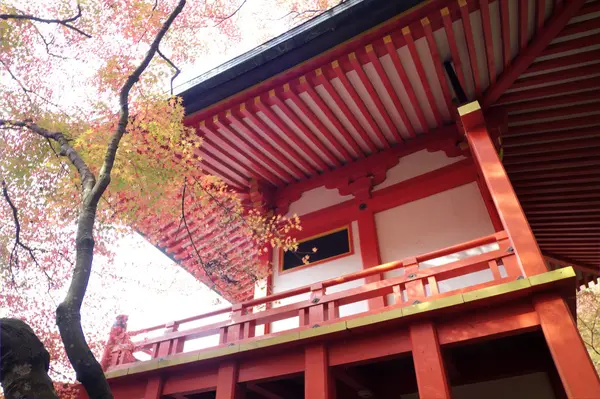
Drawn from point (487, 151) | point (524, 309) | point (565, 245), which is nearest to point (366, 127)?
point (487, 151)

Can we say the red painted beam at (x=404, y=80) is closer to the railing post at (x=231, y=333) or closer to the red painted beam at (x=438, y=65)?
the red painted beam at (x=438, y=65)

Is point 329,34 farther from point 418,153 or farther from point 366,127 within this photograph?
point 418,153

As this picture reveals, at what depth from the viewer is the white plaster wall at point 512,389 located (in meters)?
5.50

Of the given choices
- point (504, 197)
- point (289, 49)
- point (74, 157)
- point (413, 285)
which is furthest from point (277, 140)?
point (504, 197)

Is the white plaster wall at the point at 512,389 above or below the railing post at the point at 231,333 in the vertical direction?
below

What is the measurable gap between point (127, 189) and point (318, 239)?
3.72m

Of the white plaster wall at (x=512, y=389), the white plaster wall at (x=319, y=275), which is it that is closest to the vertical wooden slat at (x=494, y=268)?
the white plaster wall at (x=512, y=389)

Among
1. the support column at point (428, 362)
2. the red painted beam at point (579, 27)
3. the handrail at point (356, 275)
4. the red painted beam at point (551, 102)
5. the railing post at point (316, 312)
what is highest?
the red painted beam at point (579, 27)

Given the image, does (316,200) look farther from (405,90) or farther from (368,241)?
(405,90)

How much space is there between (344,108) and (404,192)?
193cm

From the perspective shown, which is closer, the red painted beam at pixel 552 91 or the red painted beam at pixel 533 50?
the red painted beam at pixel 533 50

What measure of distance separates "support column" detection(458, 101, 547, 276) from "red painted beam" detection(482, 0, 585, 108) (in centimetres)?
121

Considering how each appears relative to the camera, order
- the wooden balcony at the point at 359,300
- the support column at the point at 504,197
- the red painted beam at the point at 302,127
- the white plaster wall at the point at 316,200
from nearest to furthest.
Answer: the support column at the point at 504,197
the wooden balcony at the point at 359,300
the red painted beam at the point at 302,127
the white plaster wall at the point at 316,200

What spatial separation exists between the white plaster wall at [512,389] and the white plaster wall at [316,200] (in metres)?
3.91
